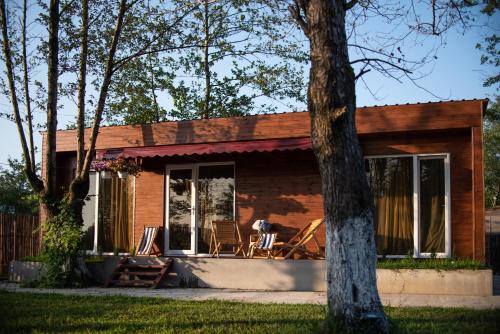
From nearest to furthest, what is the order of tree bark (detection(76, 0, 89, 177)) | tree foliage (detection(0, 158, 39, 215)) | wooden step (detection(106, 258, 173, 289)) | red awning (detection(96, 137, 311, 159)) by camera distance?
red awning (detection(96, 137, 311, 159)), wooden step (detection(106, 258, 173, 289)), tree bark (detection(76, 0, 89, 177)), tree foliage (detection(0, 158, 39, 215))

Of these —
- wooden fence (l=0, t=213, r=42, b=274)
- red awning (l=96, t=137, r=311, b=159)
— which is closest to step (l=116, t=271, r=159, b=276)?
red awning (l=96, t=137, r=311, b=159)

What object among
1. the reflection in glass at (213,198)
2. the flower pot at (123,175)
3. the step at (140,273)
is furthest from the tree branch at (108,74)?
the reflection in glass at (213,198)

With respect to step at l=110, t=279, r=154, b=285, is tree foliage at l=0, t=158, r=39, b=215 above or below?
above

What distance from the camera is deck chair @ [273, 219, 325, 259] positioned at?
11.2 m

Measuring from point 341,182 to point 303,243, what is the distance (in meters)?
6.10

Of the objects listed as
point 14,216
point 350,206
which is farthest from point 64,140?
point 350,206

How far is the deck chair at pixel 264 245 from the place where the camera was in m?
11.6

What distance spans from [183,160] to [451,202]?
5.97 m

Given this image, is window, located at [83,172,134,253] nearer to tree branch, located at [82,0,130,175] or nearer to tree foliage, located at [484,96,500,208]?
tree branch, located at [82,0,130,175]

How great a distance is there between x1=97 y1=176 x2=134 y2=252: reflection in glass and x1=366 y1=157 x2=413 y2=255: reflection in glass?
5889 millimetres

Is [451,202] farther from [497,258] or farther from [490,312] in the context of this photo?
[497,258]

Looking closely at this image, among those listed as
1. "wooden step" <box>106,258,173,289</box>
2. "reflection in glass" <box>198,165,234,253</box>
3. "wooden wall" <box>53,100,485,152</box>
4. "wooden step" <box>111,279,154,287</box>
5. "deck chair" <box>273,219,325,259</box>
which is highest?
"wooden wall" <box>53,100,485,152</box>

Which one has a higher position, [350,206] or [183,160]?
[183,160]

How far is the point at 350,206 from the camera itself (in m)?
5.39
